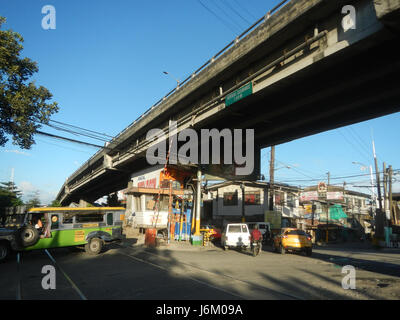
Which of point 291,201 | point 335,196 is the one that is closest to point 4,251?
point 291,201

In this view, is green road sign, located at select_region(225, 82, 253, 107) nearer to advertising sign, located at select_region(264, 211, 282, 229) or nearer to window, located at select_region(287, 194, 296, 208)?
advertising sign, located at select_region(264, 211, 282, 229)

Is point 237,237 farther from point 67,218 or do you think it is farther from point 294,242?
point 67,218

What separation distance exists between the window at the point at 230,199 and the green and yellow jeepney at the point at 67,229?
26.1 m

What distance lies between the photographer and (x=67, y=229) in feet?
42.9

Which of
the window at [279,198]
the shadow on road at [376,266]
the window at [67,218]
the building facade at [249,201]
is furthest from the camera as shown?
the window at [279,198]

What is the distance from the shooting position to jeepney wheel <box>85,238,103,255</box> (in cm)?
1380

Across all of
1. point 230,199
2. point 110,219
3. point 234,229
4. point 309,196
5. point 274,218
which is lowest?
point 274,218

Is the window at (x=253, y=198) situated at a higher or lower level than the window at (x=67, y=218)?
higher

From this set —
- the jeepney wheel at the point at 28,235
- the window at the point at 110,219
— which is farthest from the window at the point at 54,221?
the window at the point at 110,219

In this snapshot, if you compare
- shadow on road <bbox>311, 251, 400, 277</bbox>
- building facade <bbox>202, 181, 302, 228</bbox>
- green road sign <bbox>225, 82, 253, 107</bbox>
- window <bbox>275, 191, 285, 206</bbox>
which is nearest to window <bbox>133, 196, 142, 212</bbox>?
building facade <bbox>202, 181, 302, 228</bbox>

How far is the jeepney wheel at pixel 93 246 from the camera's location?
13.8 metres

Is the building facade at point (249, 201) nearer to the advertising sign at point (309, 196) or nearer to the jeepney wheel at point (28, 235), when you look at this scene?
the advertising sign at point (309, 196)

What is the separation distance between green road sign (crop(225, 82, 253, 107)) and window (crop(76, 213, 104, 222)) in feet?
29.7

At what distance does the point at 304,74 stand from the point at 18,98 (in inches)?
502
